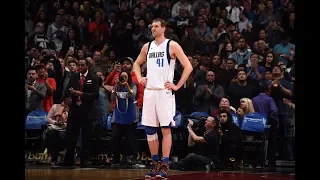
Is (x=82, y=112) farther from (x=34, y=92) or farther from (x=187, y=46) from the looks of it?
(x=187, y=46)

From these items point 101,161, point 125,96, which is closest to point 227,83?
point 125,96

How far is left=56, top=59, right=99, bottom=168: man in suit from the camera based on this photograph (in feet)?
39.2

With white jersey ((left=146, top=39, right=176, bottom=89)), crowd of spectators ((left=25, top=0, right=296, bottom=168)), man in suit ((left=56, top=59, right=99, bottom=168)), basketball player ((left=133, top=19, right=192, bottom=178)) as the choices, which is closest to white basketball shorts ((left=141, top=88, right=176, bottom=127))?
basketball player ((left=133, top=19, right=192, bottom=178))

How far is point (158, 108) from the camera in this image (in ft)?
27.8

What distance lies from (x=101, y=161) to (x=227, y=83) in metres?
→ 3.20

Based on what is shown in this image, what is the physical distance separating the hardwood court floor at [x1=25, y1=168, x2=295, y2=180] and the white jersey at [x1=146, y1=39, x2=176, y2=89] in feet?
4.91

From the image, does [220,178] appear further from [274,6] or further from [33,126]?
[274,6]

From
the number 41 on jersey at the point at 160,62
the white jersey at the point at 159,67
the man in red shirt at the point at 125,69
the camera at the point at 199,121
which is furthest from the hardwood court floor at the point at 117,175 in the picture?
the man in red shirt at the point at 125,69

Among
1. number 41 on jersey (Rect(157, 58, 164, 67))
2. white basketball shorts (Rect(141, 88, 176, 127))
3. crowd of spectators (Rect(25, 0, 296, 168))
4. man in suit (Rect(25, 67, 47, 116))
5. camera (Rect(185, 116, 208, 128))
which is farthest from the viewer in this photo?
man in suit (Rect(25, 67, 47, 116))

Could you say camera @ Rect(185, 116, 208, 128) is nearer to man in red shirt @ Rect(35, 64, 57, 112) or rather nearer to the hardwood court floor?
the hardwood court floor

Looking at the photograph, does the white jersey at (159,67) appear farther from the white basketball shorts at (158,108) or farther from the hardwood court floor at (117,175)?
the hardwood court floor at (117,175)

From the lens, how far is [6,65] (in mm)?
4078

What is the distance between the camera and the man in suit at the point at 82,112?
11953 mm

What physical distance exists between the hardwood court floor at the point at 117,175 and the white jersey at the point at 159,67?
59.0 inches
